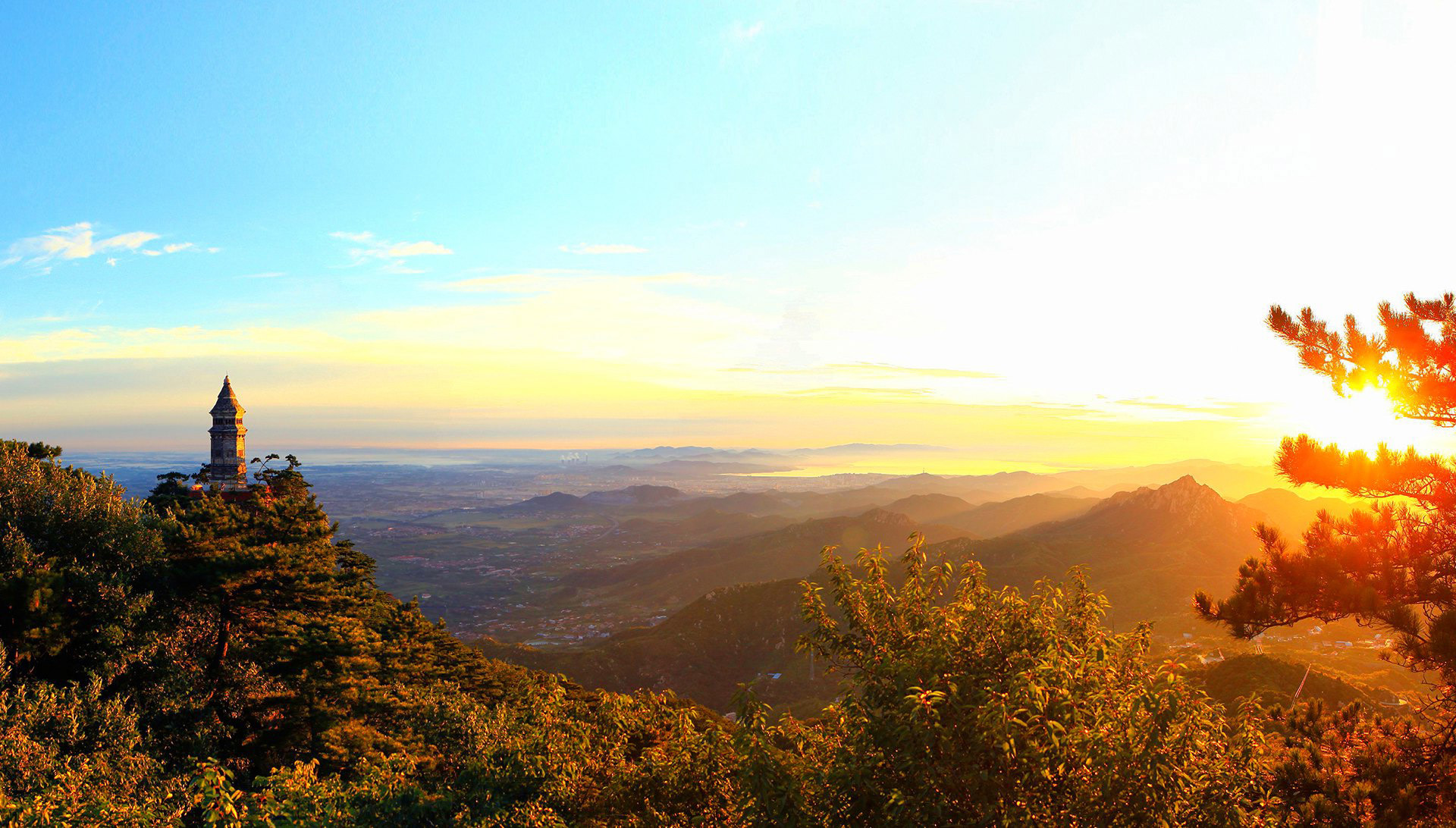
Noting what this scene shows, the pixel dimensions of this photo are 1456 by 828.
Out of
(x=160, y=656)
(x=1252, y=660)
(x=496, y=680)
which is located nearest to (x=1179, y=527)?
(x=1252, y=660)

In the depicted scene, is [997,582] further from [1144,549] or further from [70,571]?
[70,571]

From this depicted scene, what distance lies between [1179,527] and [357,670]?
597ft

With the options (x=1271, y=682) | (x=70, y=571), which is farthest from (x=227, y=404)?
(x=1271, y=682)

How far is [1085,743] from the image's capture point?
451 inches

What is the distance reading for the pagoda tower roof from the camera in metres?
64.4

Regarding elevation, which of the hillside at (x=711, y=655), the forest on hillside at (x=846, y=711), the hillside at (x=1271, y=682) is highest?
the forest on hillside at (x=846, y=711)

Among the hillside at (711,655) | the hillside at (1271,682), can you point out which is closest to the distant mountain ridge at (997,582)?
the hillside at (711,655)

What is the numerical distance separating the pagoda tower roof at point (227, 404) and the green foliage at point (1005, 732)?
7051cm

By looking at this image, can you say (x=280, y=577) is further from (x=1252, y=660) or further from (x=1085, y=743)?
(x=1252, y=660)

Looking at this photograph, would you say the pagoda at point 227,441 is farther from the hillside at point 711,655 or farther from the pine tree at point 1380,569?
the pine tree at point 1380,569

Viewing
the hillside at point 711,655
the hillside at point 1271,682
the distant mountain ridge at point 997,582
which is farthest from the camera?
the distant mountain ridge at point 997,582

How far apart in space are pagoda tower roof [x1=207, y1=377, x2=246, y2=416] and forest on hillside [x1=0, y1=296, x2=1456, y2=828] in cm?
3444

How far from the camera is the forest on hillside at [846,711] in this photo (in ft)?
38.1

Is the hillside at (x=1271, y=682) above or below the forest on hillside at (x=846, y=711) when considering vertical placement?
below
